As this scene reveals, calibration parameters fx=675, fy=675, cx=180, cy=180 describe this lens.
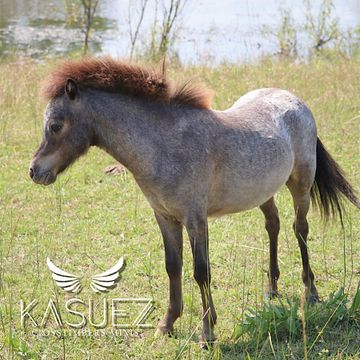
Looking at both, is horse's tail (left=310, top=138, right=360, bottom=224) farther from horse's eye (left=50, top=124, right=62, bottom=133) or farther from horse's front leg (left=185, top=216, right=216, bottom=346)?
horse's eye (left=50, top=124, right=62, bottom=133)

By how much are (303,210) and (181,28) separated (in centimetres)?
1017

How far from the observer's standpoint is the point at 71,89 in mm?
3752

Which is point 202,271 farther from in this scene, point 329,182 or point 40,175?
point 329,182

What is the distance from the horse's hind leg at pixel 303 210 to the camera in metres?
4.72

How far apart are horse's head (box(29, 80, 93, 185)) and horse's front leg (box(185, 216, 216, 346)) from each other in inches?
31.2

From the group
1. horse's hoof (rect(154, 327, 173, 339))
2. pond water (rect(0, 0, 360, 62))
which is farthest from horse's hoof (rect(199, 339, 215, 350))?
pond water (rect(0, 0, 360, 62))

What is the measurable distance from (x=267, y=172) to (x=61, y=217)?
2.41 metres

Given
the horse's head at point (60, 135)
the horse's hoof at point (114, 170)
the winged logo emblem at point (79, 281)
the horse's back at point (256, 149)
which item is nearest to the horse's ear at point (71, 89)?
the horse's head at point (60, 135)

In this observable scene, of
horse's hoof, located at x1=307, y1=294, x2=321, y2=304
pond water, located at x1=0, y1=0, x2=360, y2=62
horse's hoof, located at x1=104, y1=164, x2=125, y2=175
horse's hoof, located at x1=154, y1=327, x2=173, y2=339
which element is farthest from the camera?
pond water, located at x1=0, y1=0, x2=360, y2=62

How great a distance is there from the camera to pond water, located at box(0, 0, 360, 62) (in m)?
14.5

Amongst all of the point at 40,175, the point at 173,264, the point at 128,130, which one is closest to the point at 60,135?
the point at 40,175

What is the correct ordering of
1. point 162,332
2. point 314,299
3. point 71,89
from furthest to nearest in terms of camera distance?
point 314,299
point 162,332
point 71,89

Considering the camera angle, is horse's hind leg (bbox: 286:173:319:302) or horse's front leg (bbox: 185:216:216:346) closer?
horse's front leg (bbox: 185:216:216:346)

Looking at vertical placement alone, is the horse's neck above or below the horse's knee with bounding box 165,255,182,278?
above
